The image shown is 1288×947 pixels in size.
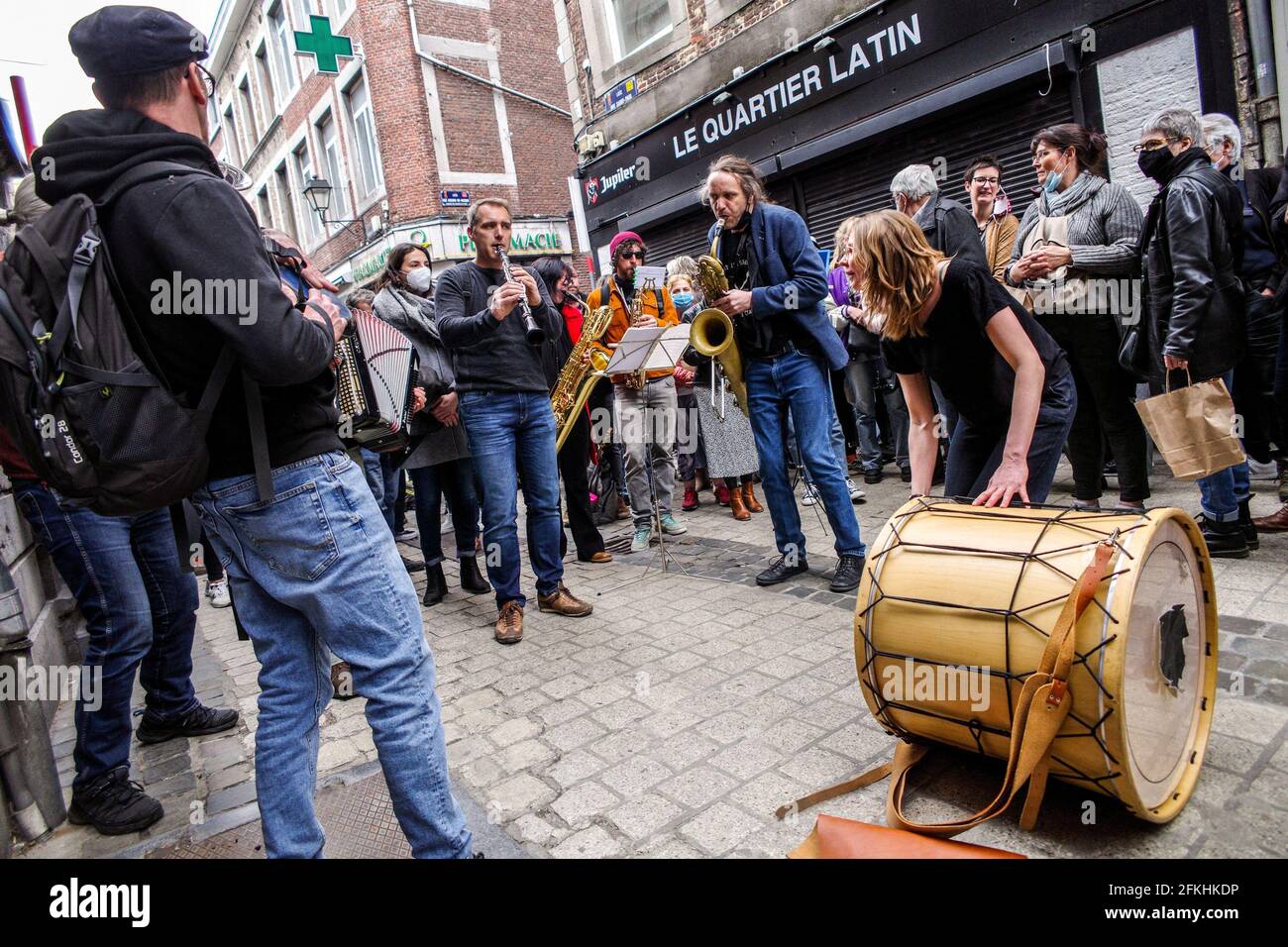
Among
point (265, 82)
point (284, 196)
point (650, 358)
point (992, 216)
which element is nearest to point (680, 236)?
point (992, 216)

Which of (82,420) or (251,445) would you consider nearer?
(82,420)

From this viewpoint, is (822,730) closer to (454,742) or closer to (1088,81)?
(454,742)

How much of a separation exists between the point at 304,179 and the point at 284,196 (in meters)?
2.38

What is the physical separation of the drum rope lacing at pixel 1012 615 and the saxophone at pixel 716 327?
6.79 feet

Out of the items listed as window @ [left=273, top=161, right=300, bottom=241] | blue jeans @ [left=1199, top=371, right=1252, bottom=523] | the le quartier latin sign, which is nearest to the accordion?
blue jeans @ [left=1199, top=371, right=1252, bottom=523]

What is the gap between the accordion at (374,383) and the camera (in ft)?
10.6

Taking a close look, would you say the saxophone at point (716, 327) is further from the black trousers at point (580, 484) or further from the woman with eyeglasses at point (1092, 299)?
the woman with eyeglasses at point (1092, 299)

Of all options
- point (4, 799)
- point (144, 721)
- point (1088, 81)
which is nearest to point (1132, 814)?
point (4, 799)

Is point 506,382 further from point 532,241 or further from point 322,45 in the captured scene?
point 532,241

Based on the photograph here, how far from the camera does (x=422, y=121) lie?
55.6 feet

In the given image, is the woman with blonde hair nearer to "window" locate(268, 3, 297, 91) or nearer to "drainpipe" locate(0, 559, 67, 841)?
"drainpipe" locate(0, 559, 67, 841)
